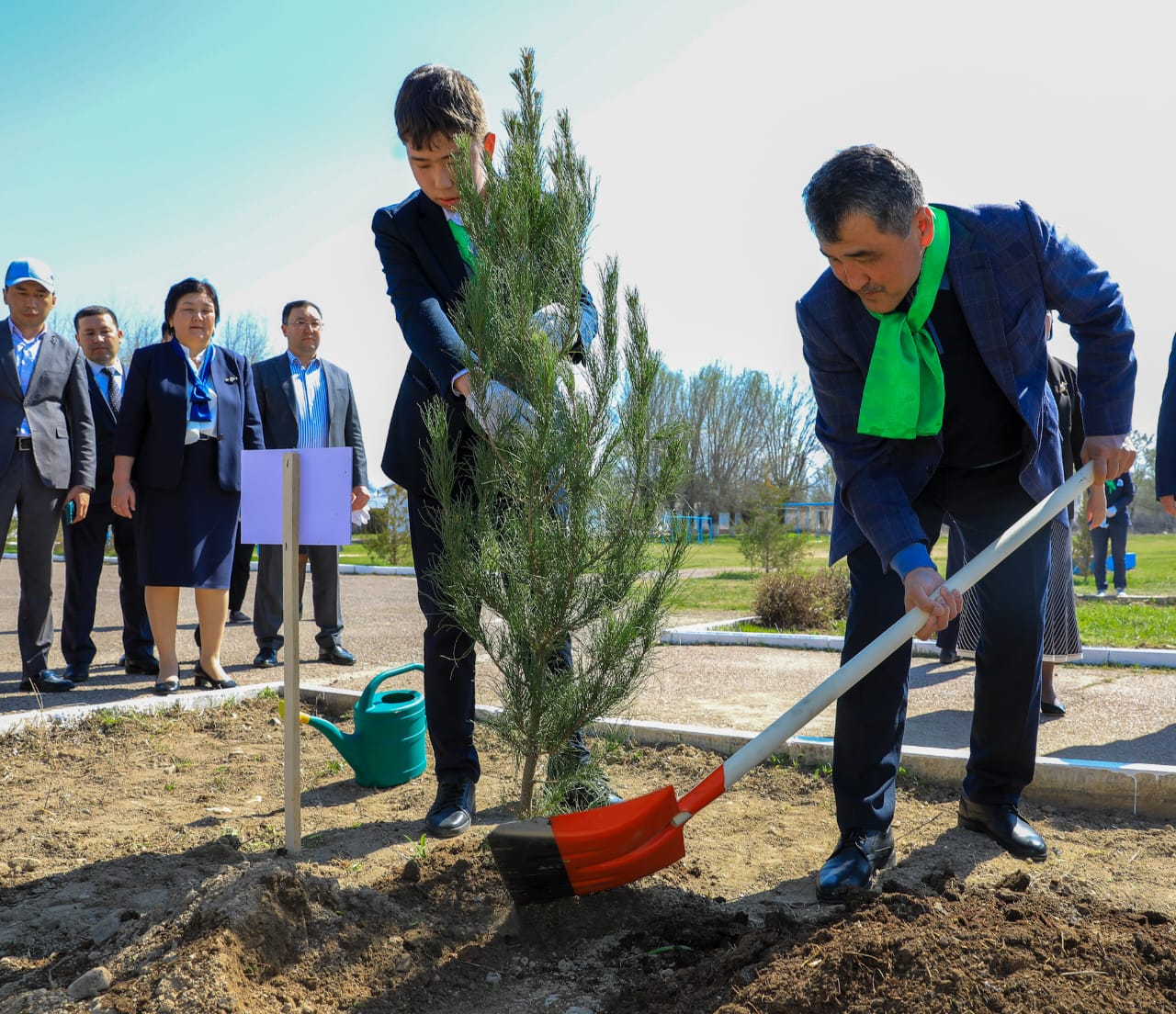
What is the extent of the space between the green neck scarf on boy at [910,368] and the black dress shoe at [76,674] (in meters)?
5.32

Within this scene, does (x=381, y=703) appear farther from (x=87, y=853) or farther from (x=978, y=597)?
(x=978, y=597)

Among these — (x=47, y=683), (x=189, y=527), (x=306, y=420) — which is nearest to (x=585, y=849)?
(x=189, y=527)

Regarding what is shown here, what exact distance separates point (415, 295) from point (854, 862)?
2208 millimetres

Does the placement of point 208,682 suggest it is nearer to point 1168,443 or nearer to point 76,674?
point 76,674

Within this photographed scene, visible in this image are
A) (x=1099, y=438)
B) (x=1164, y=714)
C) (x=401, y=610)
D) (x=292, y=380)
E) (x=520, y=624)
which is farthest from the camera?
(x=401, y=610)

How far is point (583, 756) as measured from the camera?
10.3ft

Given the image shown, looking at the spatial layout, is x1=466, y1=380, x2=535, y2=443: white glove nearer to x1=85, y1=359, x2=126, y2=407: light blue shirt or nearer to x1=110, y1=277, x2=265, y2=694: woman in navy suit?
x1=110, y1=277, x2=265, y2=694: woman in navy suit

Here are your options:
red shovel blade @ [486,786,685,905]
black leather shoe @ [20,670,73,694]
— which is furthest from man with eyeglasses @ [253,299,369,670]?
red shovel blade @ [486,786,685,905]

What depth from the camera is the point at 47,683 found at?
221 inches

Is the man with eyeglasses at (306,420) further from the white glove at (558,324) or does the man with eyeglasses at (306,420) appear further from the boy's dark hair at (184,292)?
the white glove at (558,324)

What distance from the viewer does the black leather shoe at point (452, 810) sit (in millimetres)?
3184

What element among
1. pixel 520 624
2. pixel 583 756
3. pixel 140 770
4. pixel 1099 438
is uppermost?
pixel 1099 438

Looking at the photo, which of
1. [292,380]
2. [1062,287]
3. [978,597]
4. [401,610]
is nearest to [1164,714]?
[978,597]

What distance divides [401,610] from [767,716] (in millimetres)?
6067
